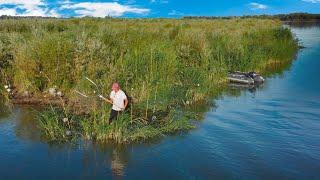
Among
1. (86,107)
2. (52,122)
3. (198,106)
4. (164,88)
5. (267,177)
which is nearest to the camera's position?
(267,177)

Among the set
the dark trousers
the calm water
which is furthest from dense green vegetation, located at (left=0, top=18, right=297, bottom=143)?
the calm water

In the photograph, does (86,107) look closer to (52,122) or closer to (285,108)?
(52,122)

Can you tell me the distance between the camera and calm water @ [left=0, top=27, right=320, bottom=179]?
13.1m

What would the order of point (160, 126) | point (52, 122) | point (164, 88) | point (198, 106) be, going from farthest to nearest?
point (198, 106) < point (164, 88) < point (160, 126) < point (52, 122)

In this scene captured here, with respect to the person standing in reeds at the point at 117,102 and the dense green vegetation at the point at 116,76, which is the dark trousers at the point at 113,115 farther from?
the dense green vegetation at the point at 116,76

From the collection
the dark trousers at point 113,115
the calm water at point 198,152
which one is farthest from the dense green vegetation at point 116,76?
the calm water at point 198,152

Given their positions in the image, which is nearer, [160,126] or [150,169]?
[150,169]

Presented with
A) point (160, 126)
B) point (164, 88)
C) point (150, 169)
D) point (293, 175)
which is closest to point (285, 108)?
point (164, 88)

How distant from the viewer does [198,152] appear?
14914 mm

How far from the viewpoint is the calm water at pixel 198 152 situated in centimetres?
1315

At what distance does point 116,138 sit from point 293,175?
552cm

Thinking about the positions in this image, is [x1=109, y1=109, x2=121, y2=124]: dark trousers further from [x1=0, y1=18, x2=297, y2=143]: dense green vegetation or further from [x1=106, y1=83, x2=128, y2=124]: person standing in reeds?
[x1=0, y1=18, x2=297, y2=143]: dense green vegetation

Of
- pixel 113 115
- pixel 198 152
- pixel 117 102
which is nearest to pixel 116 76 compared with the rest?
pixel 117 102

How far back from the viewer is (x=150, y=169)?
13.3 metres
